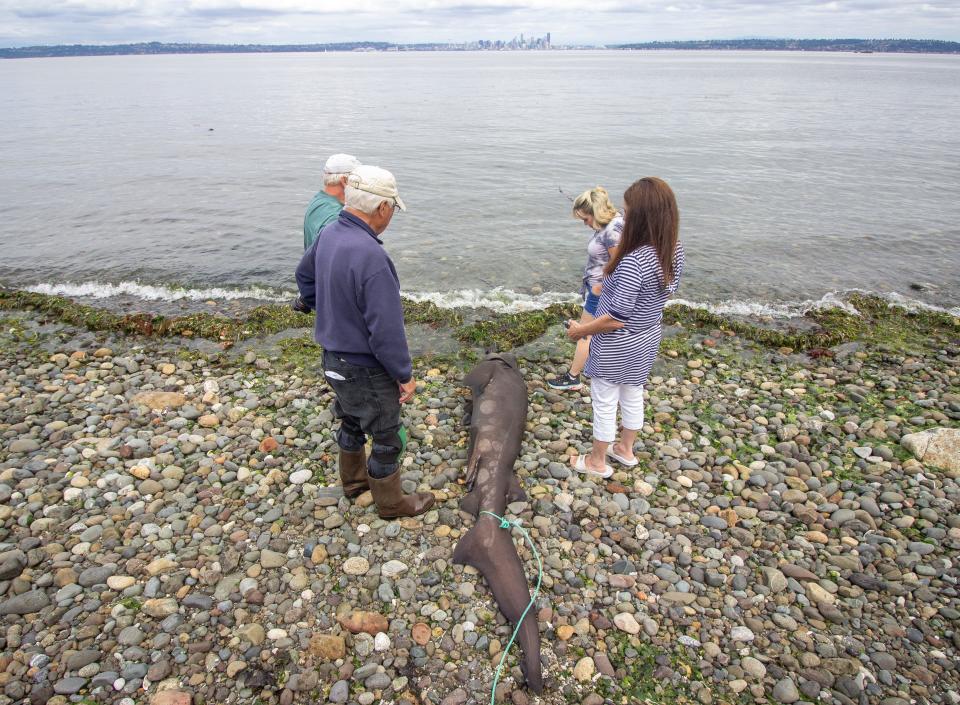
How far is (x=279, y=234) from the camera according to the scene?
1689cm

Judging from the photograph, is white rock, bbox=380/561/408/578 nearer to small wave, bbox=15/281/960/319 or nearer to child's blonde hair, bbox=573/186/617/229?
child's blonde hair, bbox=573/186/617/229

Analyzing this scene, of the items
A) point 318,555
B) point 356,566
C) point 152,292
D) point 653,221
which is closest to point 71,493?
point 318,555

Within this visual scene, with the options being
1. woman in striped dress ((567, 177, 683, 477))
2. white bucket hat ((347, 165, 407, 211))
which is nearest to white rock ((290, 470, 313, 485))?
woman in striped dress ((567, 177, 683, 477))

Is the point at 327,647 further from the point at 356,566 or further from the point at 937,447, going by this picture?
the point at 937,447

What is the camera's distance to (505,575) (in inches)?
188

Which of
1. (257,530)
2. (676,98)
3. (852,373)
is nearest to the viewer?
(257,530)

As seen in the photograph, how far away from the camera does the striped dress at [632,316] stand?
4941 millimetres

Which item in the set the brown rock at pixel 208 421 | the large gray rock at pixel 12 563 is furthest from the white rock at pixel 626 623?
the brown rock at pixel 208 421

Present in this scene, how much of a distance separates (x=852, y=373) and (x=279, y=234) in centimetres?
1480

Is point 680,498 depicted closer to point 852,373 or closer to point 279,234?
point 852,373

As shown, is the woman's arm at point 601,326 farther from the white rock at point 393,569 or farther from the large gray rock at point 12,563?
the large gray rock at point 12,563

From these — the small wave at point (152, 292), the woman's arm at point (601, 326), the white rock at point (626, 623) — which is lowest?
the small wave at point (152, 292)

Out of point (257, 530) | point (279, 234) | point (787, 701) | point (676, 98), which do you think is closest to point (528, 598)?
point (787, 701)

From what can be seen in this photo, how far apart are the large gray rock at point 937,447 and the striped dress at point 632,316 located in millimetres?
3620
